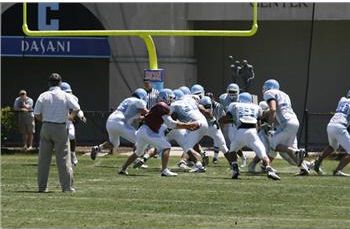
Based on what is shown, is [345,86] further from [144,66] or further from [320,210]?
[320,210]

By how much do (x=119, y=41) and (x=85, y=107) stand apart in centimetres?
302

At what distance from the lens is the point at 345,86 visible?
109 feet

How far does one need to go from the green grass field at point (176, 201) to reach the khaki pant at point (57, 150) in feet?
0.91

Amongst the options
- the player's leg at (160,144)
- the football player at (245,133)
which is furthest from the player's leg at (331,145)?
the player's leg at (160,144)

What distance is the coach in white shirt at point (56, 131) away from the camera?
16606 mm

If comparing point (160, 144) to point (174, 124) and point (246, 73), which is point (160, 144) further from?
point (246, 73)

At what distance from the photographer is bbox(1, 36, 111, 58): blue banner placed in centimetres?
3212

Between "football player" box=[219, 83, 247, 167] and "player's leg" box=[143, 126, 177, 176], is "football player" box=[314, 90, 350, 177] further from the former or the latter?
"player's leg" box=[143, 126, 177, 176]

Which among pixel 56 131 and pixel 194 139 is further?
pixel 194 139

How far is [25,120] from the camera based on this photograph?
29922 millimetres

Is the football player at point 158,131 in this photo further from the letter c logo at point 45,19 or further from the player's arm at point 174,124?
the letter c logo at point 45,19

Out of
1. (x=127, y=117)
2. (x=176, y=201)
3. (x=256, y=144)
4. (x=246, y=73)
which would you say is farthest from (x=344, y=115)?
(x=246, y=73)

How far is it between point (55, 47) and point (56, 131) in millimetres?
15954

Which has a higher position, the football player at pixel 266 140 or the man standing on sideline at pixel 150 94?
the man standing on sideline at pixel 150 94
